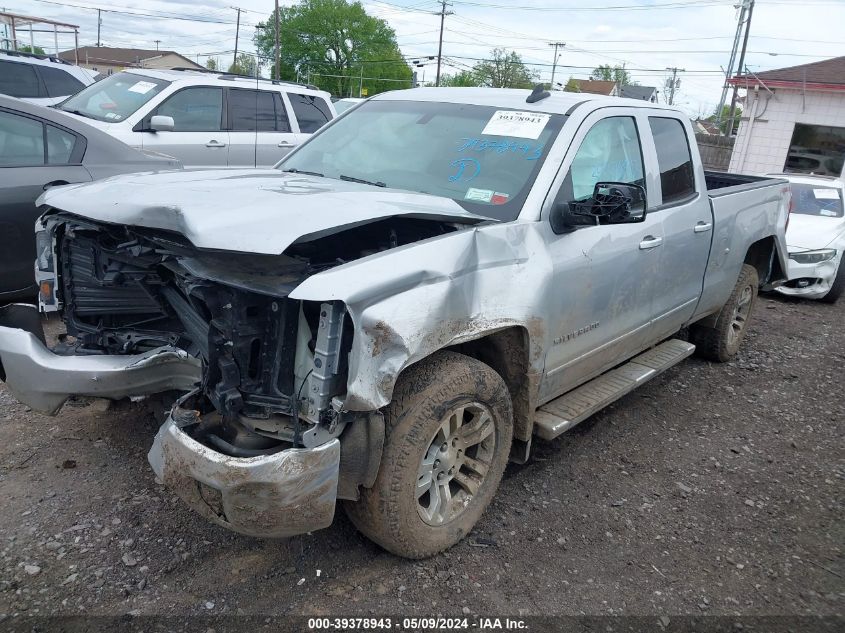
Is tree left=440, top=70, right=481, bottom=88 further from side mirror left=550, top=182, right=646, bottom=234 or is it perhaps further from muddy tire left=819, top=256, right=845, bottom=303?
side mirror left=550, top=182, right=646, bottom=234

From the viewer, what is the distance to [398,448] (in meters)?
2.67

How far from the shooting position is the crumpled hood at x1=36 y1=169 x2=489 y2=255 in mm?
2443

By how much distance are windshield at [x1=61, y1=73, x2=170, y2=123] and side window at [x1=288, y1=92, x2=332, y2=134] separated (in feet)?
5.83

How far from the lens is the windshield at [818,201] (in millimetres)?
9206

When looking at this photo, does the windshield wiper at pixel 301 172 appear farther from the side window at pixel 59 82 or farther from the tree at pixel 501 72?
the tree at pixel 501 72

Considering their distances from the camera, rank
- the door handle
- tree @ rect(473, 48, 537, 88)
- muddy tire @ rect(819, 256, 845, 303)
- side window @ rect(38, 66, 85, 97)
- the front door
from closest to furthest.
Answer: the front door, the door handle, muddy tire @ rect(819, 256, 845, 303), side window @ rect(38, 66, 85, 97), tree @ rect(473, 48, 537, 88)

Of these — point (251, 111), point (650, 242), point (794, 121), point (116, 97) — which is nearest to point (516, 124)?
point (650, 242)

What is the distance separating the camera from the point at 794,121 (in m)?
17.1

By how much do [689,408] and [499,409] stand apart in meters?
2.51

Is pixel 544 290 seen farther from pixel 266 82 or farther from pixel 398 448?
pixel 266 82

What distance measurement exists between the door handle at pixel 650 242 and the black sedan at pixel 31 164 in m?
3.79

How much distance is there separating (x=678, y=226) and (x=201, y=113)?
20.5 feet

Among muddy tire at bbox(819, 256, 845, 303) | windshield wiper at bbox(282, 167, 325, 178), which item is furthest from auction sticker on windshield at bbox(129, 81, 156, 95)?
muddy tire at bbox(819, 256, 845, 303)

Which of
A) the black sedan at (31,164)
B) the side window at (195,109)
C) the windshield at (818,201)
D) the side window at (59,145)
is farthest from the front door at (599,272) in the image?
the windshield at (818,201)
